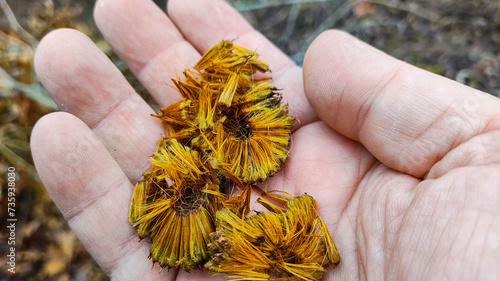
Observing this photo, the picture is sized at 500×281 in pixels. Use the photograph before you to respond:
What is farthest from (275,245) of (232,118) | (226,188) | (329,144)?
(232,118)

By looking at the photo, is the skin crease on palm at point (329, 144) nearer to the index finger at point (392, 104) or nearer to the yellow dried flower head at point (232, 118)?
the index finger at point (392, 104)

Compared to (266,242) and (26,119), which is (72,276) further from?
(266,242)

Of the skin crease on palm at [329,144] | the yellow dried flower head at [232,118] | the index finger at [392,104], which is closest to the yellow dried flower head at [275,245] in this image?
the skin crease on palm at [329,144]

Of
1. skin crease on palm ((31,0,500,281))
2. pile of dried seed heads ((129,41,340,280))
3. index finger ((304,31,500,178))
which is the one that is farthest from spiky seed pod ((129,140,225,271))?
index finger ((304,31,500,178))

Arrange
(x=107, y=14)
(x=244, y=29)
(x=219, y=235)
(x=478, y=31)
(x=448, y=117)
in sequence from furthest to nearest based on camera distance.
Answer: (x=478, y=31)
(x=244, y=29)
(x=107, y=14)
(x=219, y=235)
(x=448, y=117)

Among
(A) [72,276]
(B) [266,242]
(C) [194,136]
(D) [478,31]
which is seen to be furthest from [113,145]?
(D) [478,31]
